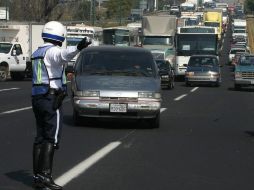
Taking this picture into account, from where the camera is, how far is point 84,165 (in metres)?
10.3

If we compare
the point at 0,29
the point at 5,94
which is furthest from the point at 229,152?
the point at 0,29

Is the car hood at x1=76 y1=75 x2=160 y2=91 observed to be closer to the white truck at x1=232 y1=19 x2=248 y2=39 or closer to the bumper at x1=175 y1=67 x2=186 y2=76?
the bumper at x1=175 y1=67 x2=186 y2=76

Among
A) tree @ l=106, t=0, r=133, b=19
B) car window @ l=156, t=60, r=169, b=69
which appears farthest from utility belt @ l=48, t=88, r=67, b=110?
tree @ l=106, t=0, r=133, b=19

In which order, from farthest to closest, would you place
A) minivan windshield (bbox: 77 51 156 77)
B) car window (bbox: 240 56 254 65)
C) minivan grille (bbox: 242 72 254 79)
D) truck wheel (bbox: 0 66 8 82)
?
truck wheel (bbox: 0 66 8 82) < car window (bbox: 240 56 254 65) < minivan grille (bbox: 242 72 254 79) < minivan windshield (bbox: 77 51 156 77)

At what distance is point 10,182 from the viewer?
9.01m

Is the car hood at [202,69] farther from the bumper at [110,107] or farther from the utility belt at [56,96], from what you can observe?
the utility belt at [56,96]

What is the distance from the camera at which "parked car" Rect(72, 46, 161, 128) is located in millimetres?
15016

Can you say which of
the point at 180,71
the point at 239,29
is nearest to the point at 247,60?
the point at 180,71

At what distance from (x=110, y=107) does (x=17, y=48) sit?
24.0 meters

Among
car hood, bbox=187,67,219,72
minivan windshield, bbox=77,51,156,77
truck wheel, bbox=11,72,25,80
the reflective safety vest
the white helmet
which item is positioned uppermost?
the white helmet

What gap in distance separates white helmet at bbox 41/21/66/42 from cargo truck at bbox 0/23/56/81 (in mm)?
26637

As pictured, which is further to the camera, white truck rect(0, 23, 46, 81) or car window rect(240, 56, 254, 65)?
white truck rect(0, 23, 46, 81)

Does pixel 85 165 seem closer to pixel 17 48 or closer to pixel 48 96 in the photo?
pixel 48 96

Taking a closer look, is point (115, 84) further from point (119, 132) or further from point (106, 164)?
point (106, 164)
